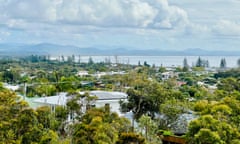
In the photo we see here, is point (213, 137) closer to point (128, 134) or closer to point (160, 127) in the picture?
point (128, 134)

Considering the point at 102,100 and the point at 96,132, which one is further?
the point at 102,100

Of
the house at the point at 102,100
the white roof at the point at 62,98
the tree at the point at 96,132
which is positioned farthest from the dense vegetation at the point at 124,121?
the white roof at the point at 62,98

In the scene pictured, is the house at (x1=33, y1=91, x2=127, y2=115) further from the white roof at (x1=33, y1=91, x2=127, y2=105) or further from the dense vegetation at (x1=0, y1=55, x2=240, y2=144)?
the dense vegetation at (x1=0, y1=55, x2=240, y2=144)

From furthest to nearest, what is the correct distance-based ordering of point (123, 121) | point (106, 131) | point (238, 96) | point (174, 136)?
point (238, 96), point (174, 136), point (123, 121), point (106, 131)

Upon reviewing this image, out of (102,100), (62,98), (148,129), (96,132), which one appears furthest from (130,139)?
(62,98)

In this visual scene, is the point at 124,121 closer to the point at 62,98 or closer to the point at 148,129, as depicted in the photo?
the point at 148,129

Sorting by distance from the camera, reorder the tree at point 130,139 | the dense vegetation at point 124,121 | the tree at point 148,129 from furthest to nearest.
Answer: the tree at point 148,129, the tree at point 130,139, the dense vegetation at point 124,121

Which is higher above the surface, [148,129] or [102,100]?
[148,129]

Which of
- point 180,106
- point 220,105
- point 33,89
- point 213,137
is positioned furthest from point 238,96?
point 33,89

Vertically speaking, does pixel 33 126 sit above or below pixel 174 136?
Answer: above

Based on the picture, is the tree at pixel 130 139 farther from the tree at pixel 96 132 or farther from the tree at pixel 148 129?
A: the tree at pixel 148 129

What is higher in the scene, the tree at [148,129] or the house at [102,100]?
the tree at [148,129]
